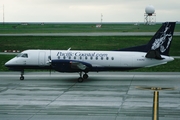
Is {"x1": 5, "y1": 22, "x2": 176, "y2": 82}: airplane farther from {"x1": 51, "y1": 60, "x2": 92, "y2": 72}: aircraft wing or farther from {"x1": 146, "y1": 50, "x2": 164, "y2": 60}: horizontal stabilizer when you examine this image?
{"x1": 51, "y1": 60, "x2": 92, "y2": 72}: aircraft wing

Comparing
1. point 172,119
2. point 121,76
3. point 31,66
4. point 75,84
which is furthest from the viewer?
point 121,76

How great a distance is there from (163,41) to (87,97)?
450 inches

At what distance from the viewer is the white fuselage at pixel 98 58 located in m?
34.7

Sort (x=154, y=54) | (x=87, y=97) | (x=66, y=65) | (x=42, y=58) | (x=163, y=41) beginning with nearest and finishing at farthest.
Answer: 1. (x=87, y=97)
2. (x=66, y=65)
3. (x=154, y=54)
4. (x=42, y=58)
5. (x=163, y=41)

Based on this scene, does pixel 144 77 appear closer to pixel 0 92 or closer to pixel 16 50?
pixel 0 92

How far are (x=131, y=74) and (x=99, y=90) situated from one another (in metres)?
9.81

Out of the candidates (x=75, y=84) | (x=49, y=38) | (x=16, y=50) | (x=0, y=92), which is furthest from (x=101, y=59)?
(x=49, y=38)

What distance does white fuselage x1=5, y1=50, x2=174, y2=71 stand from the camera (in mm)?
34656

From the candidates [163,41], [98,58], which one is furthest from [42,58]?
[163,41]

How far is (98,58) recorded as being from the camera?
34.8 meters

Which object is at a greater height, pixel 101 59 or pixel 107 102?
pixel 101 59

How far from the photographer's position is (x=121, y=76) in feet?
124

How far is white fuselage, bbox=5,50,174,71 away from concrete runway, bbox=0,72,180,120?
4.99 ft

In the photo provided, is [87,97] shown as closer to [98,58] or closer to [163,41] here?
[98,58]
